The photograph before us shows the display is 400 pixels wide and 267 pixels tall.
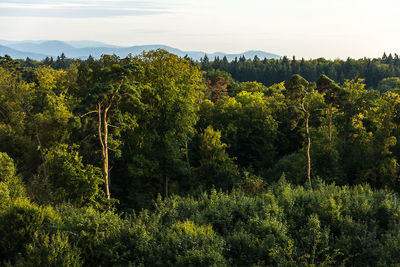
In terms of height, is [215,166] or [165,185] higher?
[215,166]

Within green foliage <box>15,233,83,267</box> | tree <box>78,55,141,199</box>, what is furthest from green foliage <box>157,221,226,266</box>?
tree <box>78,55,141,199</box>

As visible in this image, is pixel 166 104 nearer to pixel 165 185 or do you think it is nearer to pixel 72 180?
pixel 165 185

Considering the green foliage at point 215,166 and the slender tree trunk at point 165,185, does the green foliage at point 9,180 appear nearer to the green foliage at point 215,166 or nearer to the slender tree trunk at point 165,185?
the slender tree trunk at point 165,185

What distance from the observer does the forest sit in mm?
14750

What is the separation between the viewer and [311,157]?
3078 cm

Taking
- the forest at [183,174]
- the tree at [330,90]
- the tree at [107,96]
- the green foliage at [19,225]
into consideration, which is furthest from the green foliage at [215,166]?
the green foliage at [19,225]

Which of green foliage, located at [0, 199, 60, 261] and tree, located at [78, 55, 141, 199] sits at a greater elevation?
tree, located at [78, 55, 141, 199]

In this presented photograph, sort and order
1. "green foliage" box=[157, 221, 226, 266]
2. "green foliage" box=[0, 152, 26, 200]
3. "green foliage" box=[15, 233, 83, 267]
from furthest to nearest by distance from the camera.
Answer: "green foliage" box=[0, 152, 26, 200]
"green foliage" box=[157, 221, 226, 266]
"green foliage" box=[15, 233, 83, 267]

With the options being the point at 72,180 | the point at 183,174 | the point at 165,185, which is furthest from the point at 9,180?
the point at 183,174

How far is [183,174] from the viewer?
101 ft

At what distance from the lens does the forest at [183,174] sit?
14.8m

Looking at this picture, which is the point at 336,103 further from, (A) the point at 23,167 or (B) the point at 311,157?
(A) the point at 23,167

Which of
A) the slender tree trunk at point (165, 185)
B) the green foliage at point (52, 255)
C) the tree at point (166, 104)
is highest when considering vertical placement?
the tree at point (166, 104)

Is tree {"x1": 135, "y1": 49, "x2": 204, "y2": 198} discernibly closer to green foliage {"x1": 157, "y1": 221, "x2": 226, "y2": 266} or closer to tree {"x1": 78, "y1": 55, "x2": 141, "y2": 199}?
tree {"x1": 78, "y1": 55, "x2": 141, "y2": 199}
